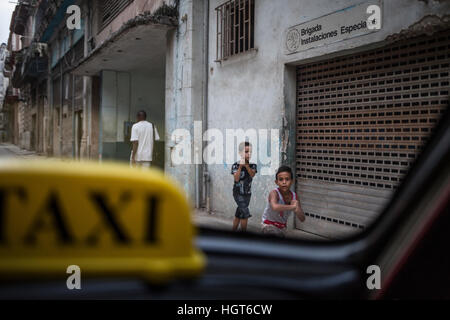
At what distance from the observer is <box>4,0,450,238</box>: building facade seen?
4539mm

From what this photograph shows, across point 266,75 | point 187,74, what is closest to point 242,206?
point 266,75

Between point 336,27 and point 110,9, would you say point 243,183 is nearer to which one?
point 336,27

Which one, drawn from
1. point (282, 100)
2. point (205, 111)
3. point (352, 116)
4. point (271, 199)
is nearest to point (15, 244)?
point (271, 199)

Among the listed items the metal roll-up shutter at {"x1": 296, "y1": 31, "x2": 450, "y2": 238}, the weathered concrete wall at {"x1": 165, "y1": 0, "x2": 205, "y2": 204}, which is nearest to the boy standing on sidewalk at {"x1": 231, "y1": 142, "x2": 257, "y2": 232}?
the metal roll-up shutter at {"x1": 296, "y1": 31, "x2": 450, "y2": 238}

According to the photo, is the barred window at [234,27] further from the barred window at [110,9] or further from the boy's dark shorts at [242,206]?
the barred window at [110,9]

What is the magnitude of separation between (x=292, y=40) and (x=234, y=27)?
1.48 meters

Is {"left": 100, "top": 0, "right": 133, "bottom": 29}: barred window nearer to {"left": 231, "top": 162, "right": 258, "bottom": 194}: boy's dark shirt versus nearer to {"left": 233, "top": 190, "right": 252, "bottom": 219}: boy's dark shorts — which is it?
{"left": 231, "top": 162, "right": 258, "bottom": 194}: boy's dark shirt

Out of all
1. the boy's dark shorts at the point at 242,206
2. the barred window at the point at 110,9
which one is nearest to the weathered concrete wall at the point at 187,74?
the boy's dark shorts at the point at 242,206

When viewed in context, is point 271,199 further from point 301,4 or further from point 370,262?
point 301,4

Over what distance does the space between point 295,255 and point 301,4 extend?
5.39 metres

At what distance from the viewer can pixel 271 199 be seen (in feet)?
11.7

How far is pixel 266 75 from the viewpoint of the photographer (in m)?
6.36

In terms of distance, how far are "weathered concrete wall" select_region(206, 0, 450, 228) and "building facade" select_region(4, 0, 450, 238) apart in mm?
16

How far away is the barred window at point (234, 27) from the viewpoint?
6676 millimetres
